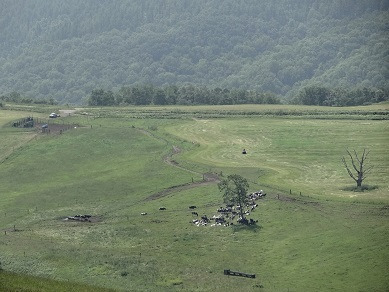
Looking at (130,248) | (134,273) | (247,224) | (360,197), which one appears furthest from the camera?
(360,197)

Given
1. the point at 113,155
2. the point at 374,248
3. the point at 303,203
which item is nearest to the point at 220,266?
the point at 374,248

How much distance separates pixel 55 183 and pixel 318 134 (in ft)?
168

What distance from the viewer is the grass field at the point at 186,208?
228ft

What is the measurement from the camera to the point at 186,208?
9131cm

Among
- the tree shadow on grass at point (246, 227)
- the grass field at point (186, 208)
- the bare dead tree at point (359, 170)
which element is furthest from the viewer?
the bare dead tree at point (359, 170)

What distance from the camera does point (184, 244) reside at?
77875 mm

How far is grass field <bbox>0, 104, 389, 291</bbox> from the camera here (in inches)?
2734

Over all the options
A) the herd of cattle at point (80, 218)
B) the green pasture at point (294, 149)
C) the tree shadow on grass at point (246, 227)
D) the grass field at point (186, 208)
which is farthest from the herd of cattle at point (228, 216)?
the herd of cattle at point (80, 218)

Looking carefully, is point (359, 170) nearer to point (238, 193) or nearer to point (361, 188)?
point (361, 188)

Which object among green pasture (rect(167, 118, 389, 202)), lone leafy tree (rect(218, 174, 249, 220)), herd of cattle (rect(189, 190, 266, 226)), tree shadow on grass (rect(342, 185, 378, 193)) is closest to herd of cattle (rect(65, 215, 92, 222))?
herd of cattle (rect(189, 190, 266, 226))

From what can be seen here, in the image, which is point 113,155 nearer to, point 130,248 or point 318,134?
point 318,134

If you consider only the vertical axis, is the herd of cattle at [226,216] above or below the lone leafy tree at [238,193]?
below

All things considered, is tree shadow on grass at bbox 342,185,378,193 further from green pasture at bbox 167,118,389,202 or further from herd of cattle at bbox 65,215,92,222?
herd of cattle at bbox 65,215,92,222

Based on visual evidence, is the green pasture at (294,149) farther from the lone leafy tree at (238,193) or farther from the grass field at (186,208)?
the lone leafy tree at (238,193)
